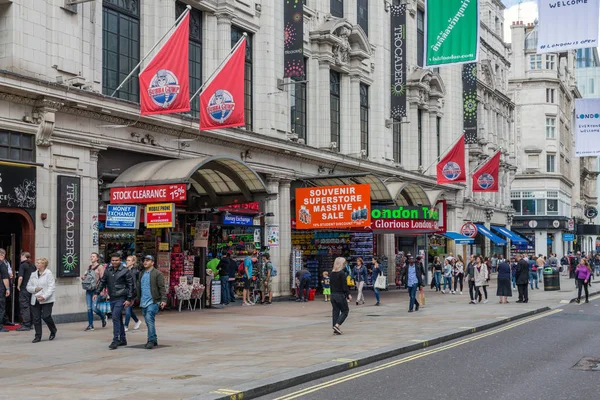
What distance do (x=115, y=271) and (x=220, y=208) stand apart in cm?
1118

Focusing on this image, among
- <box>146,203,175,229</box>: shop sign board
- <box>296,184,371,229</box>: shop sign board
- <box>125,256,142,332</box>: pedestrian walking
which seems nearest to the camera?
<box>125,256,142,332</box>: pedestrian walking

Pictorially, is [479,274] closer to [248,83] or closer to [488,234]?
[248,83]

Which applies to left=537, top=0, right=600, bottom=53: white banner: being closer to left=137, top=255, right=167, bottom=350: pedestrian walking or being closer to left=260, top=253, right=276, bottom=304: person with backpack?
left=137, top=255, right=167, bottom=350: pedestrian walking

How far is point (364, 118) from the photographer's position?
121 feet

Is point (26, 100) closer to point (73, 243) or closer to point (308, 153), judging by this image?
point (73, 243)

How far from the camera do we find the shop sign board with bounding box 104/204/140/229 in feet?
69.4

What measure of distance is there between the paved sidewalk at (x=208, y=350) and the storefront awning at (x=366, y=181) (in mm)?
7142

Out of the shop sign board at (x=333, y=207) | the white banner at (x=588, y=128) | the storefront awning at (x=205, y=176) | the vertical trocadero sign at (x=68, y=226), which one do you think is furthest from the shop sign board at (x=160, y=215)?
the white banner at (x=588, y=128)

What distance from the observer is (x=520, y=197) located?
80938 millimetres

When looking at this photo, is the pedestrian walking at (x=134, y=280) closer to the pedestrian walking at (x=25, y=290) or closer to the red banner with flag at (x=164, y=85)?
the pedestrian walking at (x=25, y=290)

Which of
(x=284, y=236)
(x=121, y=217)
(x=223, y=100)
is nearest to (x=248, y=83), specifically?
(x=284, y=236)

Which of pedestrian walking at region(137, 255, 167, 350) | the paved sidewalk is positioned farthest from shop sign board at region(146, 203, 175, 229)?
pedestrian walking at region(137, 255, 167, 350)

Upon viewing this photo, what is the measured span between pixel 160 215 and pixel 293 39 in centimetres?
1102

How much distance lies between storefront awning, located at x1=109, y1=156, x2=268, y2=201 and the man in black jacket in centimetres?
517
